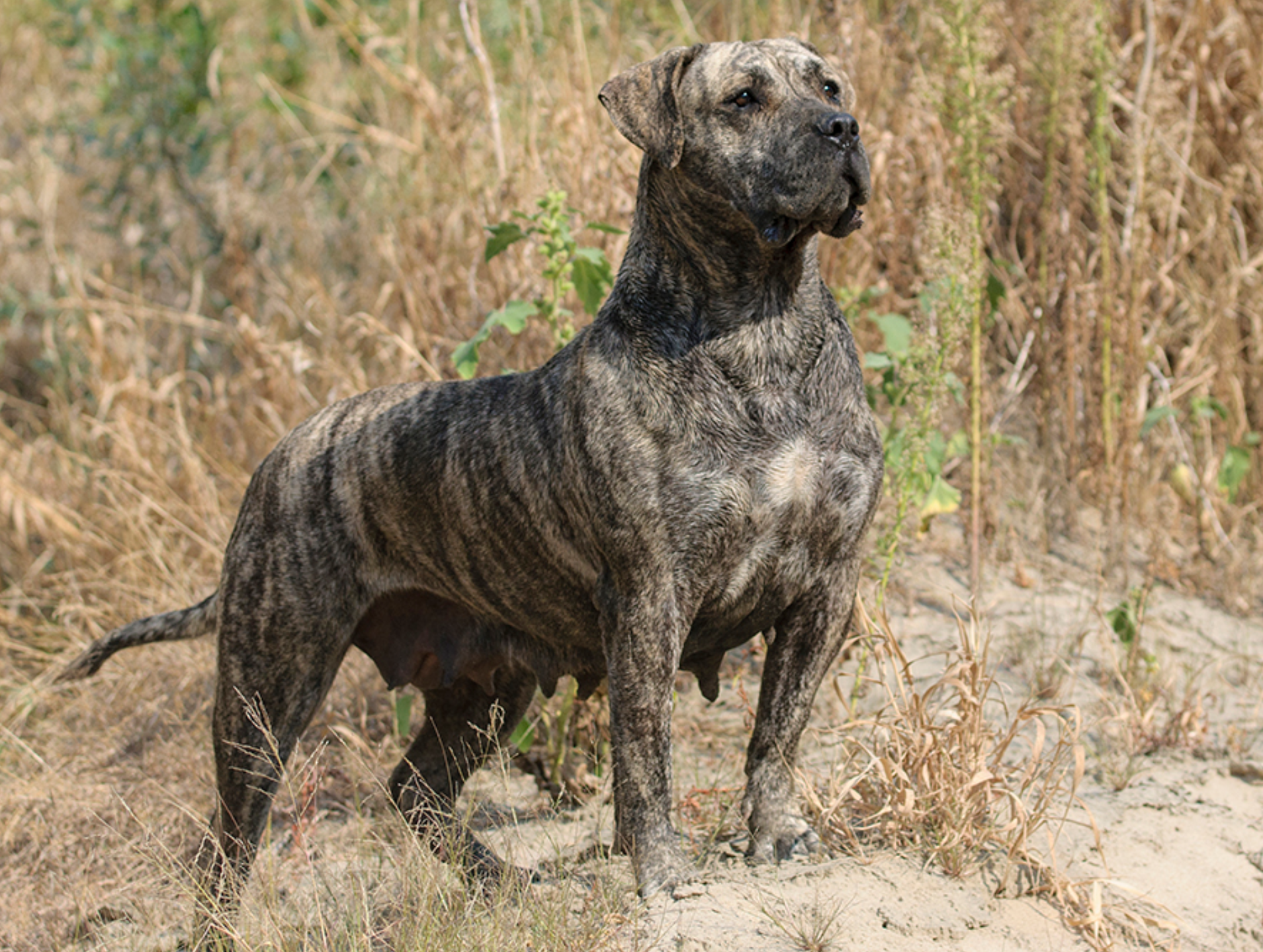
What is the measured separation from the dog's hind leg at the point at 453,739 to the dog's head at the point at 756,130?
5.01 feet

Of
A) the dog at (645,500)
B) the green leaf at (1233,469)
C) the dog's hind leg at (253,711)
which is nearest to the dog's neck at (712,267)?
the dog at (645,500)

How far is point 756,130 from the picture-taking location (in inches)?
115

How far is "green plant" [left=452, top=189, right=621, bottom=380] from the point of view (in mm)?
4070

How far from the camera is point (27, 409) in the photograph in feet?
24.9

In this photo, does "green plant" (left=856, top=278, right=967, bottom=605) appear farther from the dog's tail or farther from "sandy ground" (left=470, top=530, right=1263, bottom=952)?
the dog's tail

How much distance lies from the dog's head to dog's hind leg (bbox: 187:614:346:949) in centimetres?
156

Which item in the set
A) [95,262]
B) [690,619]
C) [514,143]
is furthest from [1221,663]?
[95,262]

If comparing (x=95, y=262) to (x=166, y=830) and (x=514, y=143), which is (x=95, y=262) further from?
(x=166, y=830)

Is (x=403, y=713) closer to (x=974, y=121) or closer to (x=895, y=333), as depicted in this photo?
(x=895, y=333)

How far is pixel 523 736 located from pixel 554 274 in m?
1.46

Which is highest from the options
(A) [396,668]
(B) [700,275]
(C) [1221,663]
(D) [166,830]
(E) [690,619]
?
(B) [700,275]

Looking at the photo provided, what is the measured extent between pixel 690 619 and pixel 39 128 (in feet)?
22.6

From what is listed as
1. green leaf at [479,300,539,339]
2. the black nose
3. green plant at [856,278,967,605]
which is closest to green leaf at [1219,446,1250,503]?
green plant at [856,278,967,605]

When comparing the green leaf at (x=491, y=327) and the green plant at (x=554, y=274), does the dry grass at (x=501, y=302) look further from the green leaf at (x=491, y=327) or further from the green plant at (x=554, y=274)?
the green plant at (x=554, y=274)
